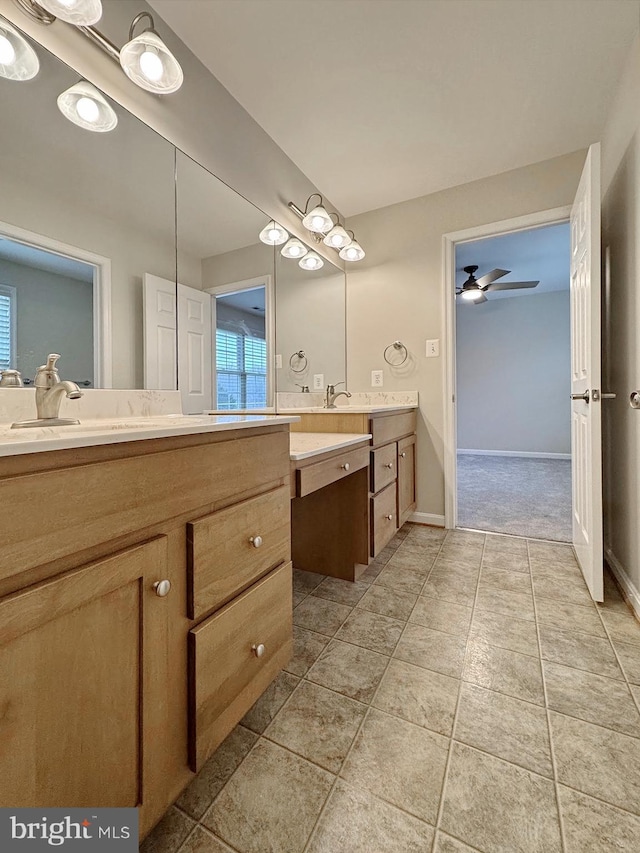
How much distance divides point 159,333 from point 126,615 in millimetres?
1020

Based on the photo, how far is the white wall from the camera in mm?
5418

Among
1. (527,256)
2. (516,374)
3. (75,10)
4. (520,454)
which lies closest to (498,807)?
(75,10)

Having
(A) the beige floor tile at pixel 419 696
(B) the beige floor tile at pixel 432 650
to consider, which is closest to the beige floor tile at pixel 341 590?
(B) the beige floor tile at pixel 432 650

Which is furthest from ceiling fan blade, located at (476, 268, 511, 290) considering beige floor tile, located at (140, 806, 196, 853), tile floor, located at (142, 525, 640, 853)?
beige floor tile, located at (140, 806, 196, 853)

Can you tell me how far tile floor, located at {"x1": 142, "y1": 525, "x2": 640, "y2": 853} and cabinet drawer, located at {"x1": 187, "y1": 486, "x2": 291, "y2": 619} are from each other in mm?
437

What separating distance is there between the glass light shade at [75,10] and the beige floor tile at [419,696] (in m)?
2.10

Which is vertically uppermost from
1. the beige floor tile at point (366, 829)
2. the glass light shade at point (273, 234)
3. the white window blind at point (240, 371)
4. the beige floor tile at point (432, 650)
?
the glass light shade at point (273, 234)

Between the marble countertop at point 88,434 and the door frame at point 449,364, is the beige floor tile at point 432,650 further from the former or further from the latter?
the door frame at point 449,364

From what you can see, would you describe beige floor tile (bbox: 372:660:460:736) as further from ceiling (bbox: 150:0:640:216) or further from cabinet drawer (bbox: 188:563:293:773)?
ceiling (bbox: 150:0:640:216)

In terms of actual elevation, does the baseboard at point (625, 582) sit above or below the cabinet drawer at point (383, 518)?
below

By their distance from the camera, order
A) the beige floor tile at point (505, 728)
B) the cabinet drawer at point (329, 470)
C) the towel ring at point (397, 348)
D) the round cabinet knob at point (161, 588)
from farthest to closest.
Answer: the towel ring at point (397, 348) → the cabinet drawer at point (329, 470) → the beige floor tile at point (505, 728) → the round cabinet knob at point (161, 588)

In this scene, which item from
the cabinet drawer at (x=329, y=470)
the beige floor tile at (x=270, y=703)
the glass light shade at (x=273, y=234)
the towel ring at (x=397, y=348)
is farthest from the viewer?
the towel ring at (x=397, y=348)

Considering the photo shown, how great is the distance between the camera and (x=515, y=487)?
3684 mm

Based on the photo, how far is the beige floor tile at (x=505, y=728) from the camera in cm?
91
